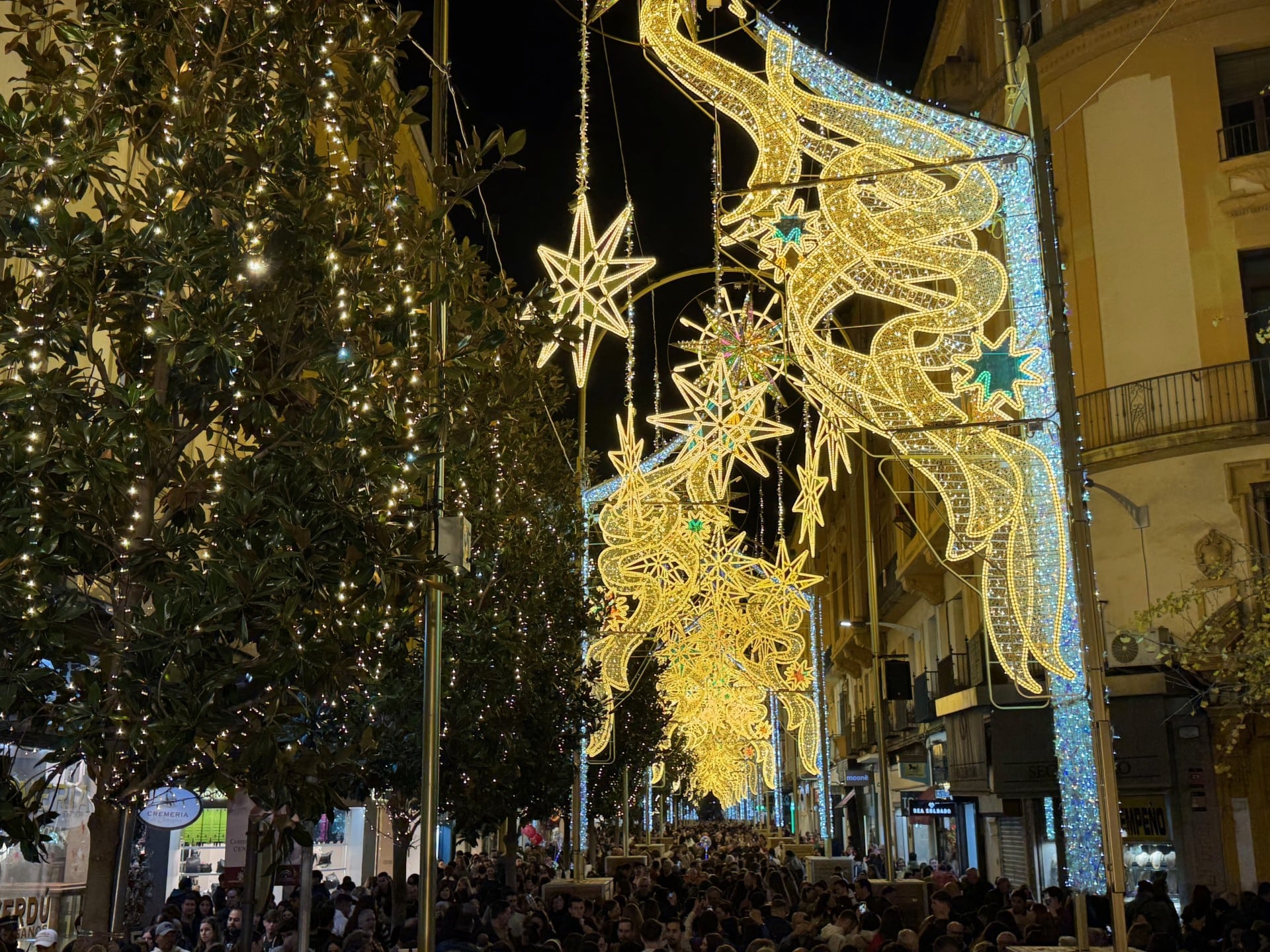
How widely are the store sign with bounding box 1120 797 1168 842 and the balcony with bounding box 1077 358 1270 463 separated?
5.54m

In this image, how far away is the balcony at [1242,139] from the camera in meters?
21.7

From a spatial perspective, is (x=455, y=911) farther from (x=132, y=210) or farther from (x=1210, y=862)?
(x=1210, y=862)

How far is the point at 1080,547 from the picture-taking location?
31.9 ft

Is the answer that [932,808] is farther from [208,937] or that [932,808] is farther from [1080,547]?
[1080,547]

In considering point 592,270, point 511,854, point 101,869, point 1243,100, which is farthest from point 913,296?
point 511,854

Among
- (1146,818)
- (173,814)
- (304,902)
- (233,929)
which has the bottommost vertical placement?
(233,929)

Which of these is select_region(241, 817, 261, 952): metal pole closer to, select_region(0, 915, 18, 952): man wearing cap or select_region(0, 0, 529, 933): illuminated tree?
select_region(0, 915, 18, 952): man wearing cap

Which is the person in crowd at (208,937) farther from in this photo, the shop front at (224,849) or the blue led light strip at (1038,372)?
the blue led light strip at (1038,372)

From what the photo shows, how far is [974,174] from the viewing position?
11.2m

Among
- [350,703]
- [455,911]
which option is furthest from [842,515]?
[350,703]

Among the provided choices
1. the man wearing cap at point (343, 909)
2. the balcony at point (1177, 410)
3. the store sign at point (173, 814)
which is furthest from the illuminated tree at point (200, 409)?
the balcony at point (1177, 410)

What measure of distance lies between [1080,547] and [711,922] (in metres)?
6.64

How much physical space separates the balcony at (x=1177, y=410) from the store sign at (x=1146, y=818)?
5540 millimetres

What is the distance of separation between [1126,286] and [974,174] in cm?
1225
